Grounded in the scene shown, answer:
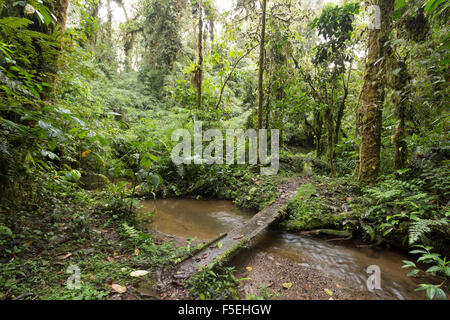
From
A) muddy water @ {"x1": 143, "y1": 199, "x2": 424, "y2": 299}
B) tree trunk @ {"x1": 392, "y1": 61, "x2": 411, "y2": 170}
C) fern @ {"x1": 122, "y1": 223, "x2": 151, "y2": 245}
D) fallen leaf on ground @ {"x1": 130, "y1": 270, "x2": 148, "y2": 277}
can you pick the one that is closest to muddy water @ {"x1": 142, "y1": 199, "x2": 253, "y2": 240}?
muddy water @ {"x1": 143, "y1": 199, "x2": 424, "y2": 299}

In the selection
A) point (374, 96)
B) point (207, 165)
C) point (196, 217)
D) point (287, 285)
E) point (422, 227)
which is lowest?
point (287, 285)

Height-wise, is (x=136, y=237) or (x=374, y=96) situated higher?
(x=374, y=96)

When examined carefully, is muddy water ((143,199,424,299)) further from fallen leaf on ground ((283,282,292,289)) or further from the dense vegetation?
fallen leaf on ground ((283,282,292,289))

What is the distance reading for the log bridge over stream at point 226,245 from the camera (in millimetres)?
2596

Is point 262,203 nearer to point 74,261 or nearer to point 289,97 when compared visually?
point 74,261

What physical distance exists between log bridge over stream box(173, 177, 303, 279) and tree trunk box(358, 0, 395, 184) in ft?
7.18

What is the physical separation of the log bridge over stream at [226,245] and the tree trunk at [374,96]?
2.19 metres

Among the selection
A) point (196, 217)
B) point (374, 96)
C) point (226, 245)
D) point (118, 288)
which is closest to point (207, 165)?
point (196, 217)

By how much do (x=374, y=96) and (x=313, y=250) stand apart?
146 inches

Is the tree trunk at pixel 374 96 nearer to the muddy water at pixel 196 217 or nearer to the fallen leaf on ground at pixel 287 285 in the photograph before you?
the muddy water at pixel 196 217

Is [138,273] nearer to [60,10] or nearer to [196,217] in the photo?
[196,217]

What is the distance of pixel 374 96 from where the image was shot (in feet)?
15.7

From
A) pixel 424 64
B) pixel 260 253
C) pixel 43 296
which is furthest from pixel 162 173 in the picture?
pixel 424 64
